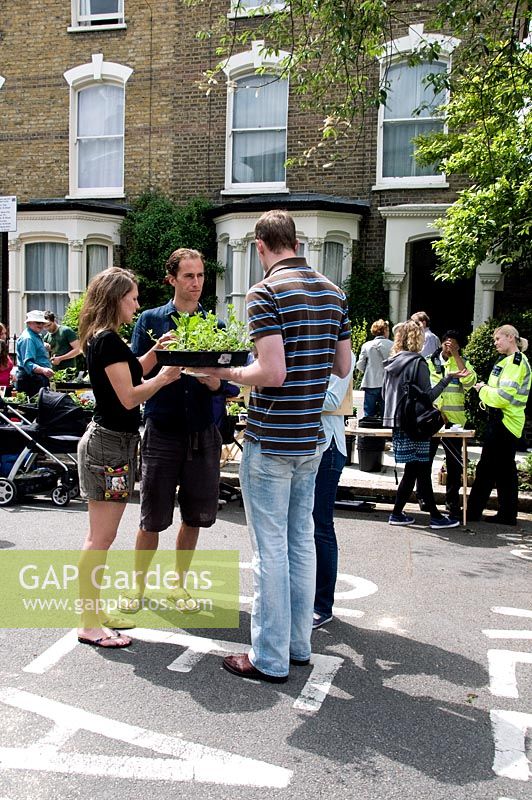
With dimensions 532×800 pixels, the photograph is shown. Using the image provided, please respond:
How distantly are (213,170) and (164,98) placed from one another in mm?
1888

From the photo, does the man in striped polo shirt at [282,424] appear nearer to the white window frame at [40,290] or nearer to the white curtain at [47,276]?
the white window frame at [40,290]

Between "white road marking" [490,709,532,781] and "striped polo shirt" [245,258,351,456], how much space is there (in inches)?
58.5

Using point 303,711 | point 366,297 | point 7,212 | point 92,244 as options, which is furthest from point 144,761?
point 92,244

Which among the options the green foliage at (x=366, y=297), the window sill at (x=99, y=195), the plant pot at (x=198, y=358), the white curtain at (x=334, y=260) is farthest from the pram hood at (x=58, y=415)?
the window sill at (x=99, y=195)

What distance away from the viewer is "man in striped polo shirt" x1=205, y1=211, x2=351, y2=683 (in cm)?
355

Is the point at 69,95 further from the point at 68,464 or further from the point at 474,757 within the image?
the point at 474,757

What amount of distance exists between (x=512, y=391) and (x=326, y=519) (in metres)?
3.44

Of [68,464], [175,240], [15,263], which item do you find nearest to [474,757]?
[68,464]

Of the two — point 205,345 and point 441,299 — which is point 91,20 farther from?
point 205,345

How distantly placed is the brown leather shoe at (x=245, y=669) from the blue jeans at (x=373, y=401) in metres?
7.48

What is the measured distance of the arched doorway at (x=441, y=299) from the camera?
57.5 ft

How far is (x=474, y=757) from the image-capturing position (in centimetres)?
315

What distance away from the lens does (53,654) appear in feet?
13.4

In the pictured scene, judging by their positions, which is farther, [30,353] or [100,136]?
[100,136]
